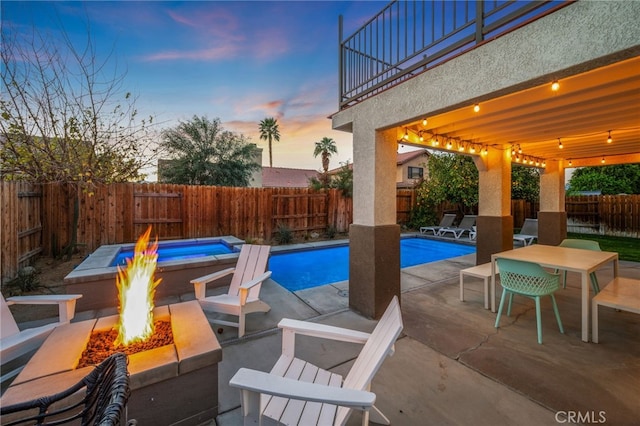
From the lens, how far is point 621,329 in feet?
10.4

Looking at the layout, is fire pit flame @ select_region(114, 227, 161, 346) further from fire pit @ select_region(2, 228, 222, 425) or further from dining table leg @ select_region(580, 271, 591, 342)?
dining table leg @ select_region(580, 271, 591, 342)

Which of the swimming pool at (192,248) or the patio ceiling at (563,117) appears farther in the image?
the swimming pool at (192,248)

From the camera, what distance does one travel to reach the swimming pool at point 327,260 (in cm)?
638

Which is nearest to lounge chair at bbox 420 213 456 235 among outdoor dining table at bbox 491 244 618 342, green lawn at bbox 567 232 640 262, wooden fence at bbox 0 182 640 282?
wooden fence at bbox 0 182 640 282

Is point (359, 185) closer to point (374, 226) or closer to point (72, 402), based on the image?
point (374, 226)

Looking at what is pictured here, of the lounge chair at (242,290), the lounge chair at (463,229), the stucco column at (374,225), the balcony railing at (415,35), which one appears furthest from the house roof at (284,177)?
the stucco column at (374,225)

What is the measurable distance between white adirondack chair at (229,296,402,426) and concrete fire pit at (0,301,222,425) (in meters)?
0.53

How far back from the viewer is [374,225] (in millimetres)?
3436

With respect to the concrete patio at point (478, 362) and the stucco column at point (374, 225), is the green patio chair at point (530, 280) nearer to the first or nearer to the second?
the concrete patio at point (478, 362)

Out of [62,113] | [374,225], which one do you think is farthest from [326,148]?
[374,225]

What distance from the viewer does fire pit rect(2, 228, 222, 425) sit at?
1.61 m

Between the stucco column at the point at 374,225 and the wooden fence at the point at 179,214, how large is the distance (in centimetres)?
565

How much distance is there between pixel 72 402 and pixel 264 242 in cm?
778

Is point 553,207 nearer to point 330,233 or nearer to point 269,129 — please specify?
point 330,233
